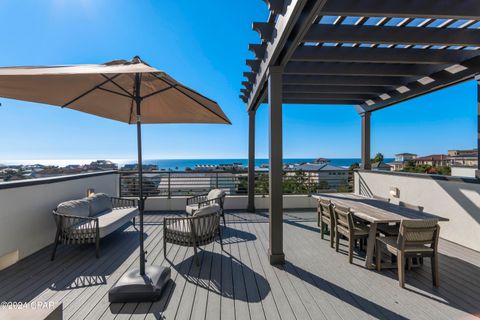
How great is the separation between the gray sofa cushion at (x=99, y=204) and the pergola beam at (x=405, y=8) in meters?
4.55

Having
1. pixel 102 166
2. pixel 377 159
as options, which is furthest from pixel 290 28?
pixel 377 159

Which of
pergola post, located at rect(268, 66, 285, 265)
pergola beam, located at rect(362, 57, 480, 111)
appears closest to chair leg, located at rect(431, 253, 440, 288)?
pergola post, located at rect(268, 66, 285, 265)

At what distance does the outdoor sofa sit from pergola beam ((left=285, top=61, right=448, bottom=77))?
3834mm

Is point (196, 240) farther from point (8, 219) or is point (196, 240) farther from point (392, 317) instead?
point (8, 219)

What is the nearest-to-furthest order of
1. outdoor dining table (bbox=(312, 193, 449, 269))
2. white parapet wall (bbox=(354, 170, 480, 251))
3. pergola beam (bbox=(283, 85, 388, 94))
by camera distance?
outdoor dining table (bbox=(312, 193, 449, 269)) → white parapet wall (bbox=(354, 170, 480, 251)) → pergola beam (bbox=(283, 85, 388, 94))

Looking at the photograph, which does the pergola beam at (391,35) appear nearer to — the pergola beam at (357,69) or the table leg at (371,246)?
the pergola beam at (357,69)

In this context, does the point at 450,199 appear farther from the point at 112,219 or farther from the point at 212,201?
the point at 112,219

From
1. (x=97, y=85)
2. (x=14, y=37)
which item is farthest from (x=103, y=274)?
(x=14, y=37)

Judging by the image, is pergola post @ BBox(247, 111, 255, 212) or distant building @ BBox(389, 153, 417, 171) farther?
distant building @ BBox(389, 153, 417, 171)

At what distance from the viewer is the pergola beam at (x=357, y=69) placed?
379 centimetres

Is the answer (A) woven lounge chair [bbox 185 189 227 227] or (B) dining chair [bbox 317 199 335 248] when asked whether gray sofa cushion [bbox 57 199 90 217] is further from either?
(B) dining chair [bbox 317 199 335 248]

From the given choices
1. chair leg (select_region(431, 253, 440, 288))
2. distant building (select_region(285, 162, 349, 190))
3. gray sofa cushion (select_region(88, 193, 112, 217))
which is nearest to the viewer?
chair leg (select_region(431, 253, 440, 288))

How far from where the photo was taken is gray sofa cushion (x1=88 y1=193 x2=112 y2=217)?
12.7ft

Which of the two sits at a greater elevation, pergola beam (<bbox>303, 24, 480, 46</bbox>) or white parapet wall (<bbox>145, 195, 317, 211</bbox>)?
pergola beam (<bbox>303, 24, 480, 46</bbox>)
